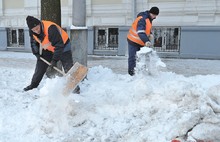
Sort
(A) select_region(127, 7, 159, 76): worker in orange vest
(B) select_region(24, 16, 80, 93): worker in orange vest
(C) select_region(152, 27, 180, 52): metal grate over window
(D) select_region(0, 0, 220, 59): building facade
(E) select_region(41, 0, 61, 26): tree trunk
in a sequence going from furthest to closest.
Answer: (C) select_region(152, 27, 180, 52): metal grate over window < (D) select_region(0, 0, 220, 59): building facade < (E) select_region(41, 0, 61, 26): tree trunk < (A) select_region(127, 7, 159, 76): worker in orange vest < (B) select_region(24, 16, 80, 93): worker in orange vest

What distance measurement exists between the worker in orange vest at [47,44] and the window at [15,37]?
29.2ft

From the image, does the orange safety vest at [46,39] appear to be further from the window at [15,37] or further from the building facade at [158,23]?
the window at [15,37]

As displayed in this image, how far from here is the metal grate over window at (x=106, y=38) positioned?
12.0 metres

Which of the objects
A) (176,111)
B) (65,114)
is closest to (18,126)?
(65,114)

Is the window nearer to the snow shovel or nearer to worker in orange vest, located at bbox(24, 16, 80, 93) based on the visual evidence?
worker in orange vest, located at bbox(24, 16, 80, 93)

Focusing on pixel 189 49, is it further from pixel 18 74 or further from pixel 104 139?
pixel 104 139

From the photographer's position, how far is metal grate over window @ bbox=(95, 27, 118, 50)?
39.2 ft

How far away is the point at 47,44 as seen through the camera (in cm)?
496

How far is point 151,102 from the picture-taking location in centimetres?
410

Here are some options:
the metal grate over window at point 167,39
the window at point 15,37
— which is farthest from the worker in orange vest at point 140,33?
the window at point 15,37

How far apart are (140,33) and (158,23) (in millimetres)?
5136

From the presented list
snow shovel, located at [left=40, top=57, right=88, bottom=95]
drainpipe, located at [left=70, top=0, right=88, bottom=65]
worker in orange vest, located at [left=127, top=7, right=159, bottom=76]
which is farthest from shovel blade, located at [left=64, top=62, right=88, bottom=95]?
worker in orange vest, located at [left=127, top=7, right=159, bottom=76]

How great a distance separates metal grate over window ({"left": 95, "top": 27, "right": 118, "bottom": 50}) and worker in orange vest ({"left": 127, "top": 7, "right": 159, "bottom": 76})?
5.60 metres

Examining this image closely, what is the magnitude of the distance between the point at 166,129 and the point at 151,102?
0.59 metres
